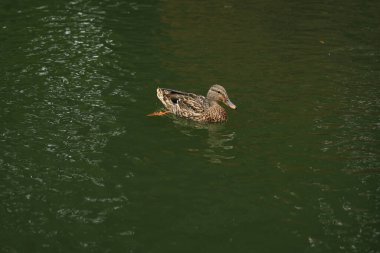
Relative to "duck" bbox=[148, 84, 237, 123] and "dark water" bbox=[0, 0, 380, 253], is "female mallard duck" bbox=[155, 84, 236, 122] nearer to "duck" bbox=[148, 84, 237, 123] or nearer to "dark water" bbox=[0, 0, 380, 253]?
"duck" bbox=[148, 84, 237, 123]

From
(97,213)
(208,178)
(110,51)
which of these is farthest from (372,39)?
(97,213)

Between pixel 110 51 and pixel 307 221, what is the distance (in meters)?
9.96

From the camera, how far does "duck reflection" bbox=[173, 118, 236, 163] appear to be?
11344 millimetres

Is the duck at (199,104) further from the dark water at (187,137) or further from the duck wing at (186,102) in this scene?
the dark water at (187,137)

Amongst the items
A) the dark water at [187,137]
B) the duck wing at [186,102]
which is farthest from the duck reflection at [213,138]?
the duck wing at [186,102]

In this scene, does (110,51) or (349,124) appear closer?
(349,124)

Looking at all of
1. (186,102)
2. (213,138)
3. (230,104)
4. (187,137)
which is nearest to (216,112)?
(230,104)

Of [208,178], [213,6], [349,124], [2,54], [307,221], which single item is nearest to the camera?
[307,221]

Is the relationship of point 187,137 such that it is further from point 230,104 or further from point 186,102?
point 230,104

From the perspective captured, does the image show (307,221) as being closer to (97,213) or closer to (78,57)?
(97,213)

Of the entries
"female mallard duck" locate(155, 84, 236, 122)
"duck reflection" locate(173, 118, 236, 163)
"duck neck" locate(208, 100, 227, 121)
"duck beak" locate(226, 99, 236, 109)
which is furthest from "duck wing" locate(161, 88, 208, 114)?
"duck beak" locate(226, 99, 236, 109)

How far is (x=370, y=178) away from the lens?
10.4 meters

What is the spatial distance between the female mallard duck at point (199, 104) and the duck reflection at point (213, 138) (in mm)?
175

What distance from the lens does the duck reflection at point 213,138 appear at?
11.3 metres
